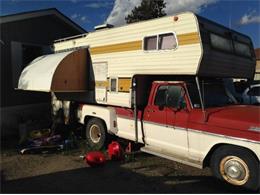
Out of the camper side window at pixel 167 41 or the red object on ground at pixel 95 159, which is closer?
the camper side window at pixel 167 41

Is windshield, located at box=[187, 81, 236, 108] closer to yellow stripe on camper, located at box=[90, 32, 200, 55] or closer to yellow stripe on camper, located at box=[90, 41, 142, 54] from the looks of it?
yellow stripe on camper, located at box=[90, 32, 200, 55]

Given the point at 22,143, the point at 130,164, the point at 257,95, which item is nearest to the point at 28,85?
the point at 22,143

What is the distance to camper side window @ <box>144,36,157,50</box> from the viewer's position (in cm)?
697

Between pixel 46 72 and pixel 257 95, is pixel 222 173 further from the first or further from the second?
pixel 257 95

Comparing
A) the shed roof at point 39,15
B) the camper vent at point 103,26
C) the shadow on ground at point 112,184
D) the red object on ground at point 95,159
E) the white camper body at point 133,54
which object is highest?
the shed roof at point 39,15

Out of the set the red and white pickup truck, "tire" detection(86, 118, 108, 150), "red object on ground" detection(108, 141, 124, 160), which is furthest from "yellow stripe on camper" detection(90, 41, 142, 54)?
"red object on ground" detection(108, 141, 124, 160)

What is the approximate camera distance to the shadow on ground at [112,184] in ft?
18.2

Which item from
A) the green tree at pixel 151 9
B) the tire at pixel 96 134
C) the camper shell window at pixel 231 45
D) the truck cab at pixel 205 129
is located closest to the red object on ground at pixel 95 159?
the truck cab at pixel 205 129

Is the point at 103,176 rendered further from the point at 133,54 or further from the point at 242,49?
the point at 242,49

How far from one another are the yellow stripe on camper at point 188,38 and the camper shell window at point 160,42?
0.19m

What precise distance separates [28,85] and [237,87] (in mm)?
6318

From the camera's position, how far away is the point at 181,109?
6.26m

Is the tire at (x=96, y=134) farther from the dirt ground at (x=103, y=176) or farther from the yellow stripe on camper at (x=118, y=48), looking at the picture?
the yellow stripe on camper at (x=118, y=48)

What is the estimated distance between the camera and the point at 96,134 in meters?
8.68
